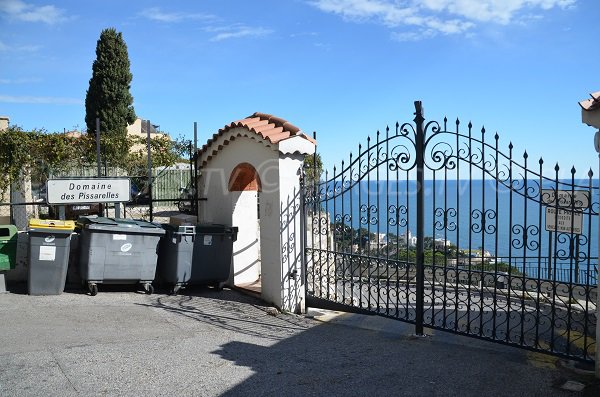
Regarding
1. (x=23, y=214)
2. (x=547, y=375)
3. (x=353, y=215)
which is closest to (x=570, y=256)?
(x=547, y=375)

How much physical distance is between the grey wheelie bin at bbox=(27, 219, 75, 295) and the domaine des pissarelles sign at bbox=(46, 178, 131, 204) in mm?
757

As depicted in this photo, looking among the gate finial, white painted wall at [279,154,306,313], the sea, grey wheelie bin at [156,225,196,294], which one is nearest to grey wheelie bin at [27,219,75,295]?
grey wheelie bin at [156,225,196,294]

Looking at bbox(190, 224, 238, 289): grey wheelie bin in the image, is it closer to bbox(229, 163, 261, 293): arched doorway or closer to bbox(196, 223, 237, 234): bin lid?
bbox(196, 223, 237, 234): bin lid

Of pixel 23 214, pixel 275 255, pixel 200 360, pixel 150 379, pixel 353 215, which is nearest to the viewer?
pixel 150 379

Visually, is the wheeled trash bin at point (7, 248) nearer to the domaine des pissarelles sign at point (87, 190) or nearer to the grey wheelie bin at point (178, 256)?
the domaine des pissarelles sign at point (87, 190)

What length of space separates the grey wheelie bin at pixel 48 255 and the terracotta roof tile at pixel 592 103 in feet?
22.4

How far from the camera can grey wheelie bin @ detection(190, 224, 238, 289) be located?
8438mm

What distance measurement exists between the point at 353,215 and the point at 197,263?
2853mm

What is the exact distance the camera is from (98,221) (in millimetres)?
8047

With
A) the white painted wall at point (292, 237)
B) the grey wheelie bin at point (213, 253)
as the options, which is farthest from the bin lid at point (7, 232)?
the white painted wall at point (292, 237)

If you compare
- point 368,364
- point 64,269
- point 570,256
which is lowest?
point 368,364

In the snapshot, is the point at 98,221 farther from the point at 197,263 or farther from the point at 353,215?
the point at 353,215

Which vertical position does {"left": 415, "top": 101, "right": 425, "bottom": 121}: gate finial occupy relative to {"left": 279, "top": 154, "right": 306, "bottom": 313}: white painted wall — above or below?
above

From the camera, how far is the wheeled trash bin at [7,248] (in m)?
7.61
